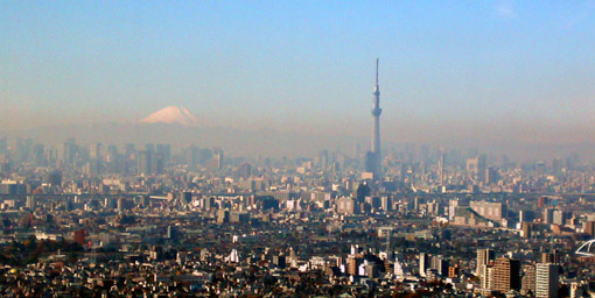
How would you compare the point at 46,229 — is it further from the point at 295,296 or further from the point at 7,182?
the point at 295,296

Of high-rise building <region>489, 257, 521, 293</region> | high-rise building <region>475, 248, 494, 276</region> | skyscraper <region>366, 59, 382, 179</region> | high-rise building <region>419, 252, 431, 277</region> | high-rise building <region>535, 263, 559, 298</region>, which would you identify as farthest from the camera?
skyscraper <region>366, 59, 382, 179</region>

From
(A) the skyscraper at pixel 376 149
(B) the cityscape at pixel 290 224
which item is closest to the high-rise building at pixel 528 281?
(B) the cityscape at pixel 290 224

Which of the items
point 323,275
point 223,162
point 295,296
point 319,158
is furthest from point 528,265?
point 319,158

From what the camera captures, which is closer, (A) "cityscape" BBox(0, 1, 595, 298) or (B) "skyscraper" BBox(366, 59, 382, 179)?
(A) "cityscape" BBox(0, 1, 595, 298)

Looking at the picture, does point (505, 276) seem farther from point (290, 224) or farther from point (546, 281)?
point (290, 224)

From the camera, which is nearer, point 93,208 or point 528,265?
point 528,265

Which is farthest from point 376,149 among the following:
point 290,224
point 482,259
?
point 482,259

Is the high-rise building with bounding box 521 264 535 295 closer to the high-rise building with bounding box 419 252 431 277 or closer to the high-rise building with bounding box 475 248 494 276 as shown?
the high-rise building with bounding box 475 248 494 276

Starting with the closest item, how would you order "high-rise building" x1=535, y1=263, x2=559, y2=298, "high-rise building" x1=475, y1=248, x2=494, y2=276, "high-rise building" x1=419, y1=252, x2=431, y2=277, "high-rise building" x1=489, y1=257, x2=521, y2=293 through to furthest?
"high-rise building" x1=535, y1=263, x2=559, y2=298 → "high-rise building" x1=489, y1=257, x2=521, y2=293 → "high-rise building" x1=475, y1=248, x2=494, y2=276 → "high-rise building" x1=419, y1=252, x2=431, y2=277

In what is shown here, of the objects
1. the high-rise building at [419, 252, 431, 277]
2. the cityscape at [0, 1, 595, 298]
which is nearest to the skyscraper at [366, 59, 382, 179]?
the cityscape at [0, 1, 595, 298]
